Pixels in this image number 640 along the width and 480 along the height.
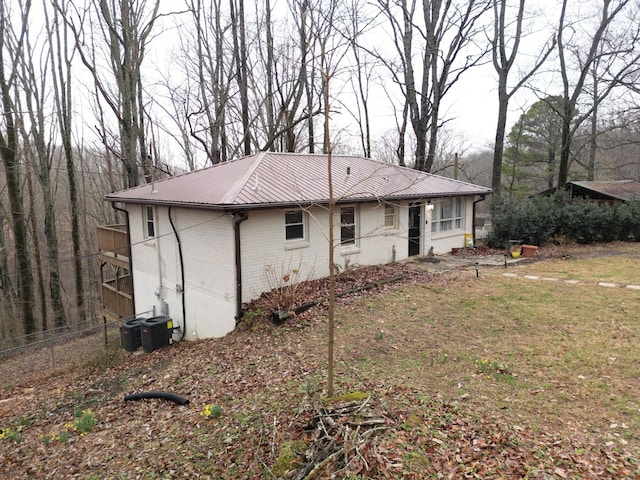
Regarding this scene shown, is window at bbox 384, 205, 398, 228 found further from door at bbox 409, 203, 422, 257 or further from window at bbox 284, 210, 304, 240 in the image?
window at bbox 284, 210, 304, 240

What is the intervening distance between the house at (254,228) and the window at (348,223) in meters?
0.03

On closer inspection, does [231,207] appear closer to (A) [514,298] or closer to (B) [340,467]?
(B) [340,467]

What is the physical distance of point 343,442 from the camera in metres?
3.85

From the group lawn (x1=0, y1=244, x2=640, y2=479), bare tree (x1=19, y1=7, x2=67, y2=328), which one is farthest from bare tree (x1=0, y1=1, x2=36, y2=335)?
lawn (x1=0, y1=244, x2=640, y2=479)

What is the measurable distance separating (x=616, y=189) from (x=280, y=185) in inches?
722

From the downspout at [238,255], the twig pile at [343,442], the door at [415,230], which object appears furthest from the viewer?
the door at [415,230]

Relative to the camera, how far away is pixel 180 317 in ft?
37.6

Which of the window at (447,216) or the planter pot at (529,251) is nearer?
the planter pot at (529,251)

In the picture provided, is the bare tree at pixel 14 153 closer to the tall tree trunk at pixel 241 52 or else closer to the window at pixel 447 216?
the tall tree trunk at pixel 241 52

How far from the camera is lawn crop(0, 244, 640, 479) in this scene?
388 centimetres

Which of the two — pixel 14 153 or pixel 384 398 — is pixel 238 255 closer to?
pixel 384 398

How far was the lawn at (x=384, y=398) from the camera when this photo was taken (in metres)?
3.88

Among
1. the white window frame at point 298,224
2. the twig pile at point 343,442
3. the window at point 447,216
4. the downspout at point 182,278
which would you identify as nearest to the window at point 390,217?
the window at point 447,216

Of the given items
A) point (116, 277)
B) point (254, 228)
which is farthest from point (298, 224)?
point (116, 277)
